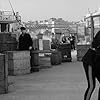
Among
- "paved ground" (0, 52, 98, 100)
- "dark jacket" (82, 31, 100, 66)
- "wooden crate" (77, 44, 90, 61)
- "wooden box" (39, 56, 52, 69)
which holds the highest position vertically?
"dark jacket" (82, 31, 100, 66)

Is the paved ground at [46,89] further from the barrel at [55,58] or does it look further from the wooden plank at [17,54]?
the barrel at [55,58]

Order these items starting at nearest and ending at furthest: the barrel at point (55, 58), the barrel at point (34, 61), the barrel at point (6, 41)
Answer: the barrel at point (34, 61)
the barrel at point (6, 41)
the barrel at point (55, 58)

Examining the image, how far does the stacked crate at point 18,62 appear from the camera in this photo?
10864 mm

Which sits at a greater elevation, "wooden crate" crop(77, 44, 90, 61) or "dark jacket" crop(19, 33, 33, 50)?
"dark jacket" crop(19, 33, 33, 50)

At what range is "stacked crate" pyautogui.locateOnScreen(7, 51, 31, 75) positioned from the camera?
10.9 m

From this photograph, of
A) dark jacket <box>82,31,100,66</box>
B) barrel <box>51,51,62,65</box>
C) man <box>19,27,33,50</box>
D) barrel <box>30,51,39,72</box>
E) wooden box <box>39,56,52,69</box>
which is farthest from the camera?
barrel <box>51,51,62,65</box>

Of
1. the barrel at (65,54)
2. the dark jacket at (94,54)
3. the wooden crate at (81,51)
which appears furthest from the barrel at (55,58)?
the dark jacket at (94,54)

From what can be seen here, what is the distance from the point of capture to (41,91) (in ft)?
24.8

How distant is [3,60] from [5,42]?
17.2 ft

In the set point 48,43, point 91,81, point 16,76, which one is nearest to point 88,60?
point 91,81

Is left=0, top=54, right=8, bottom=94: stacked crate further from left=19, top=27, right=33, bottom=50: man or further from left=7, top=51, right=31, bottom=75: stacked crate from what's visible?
left=19, top=27, right=33, bottom=50: man

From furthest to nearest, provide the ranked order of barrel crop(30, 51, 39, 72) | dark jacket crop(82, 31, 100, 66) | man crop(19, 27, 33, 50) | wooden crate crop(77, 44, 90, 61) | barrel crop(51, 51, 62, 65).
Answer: wooden crate crop(77, 44, 90, 61) < barrel crop(51, 51, 62, 65) < barrel crop(30, 51, 39, 72) < man crop(19, 27, 33, 50) < dark jacket crop(82, 31, 100, 66)

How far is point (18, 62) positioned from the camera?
10945 millimetres

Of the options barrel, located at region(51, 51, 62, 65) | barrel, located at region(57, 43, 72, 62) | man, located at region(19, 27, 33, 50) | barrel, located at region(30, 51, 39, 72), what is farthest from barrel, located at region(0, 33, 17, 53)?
barrel, located at region(57, 43, 72, 62)
